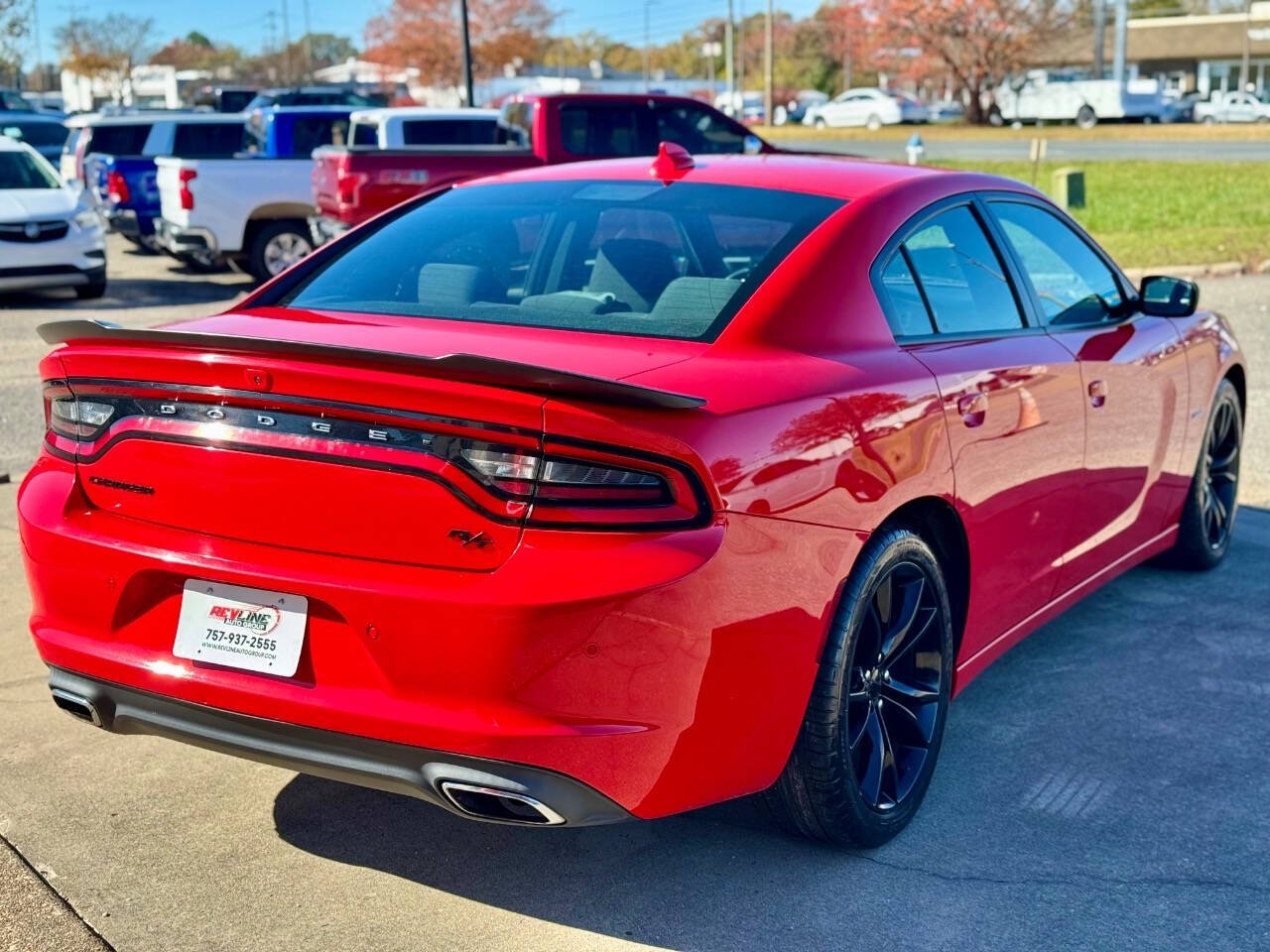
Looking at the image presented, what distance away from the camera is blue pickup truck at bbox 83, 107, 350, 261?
60.9 ft

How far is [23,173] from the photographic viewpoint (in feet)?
52.1

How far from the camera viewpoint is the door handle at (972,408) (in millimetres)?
3934

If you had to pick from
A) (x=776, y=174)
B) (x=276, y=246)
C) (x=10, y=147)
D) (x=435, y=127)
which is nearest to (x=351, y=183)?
(x=276, y=246)

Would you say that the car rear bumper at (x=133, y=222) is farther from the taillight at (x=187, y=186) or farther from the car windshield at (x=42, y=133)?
the car windshield at (x=42, y=133)

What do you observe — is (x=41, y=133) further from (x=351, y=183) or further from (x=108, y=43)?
(x=108, y=43)

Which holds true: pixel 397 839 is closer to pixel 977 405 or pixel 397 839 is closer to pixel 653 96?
pixel 977 405

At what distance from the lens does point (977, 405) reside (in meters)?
4.02

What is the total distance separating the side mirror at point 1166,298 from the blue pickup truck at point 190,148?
42.4 feet

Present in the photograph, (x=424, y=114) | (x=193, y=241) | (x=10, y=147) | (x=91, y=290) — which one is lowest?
(x=91, y=290)

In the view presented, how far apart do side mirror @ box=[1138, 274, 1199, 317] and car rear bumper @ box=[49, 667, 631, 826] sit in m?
3.09

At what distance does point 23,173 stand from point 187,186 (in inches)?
63.9

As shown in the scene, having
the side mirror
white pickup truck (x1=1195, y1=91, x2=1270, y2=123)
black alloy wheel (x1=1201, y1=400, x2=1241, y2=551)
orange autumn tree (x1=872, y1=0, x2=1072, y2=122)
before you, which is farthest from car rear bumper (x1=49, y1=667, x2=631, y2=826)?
white pickup truck (x1=1195, y1=91, x2=1270, y2=123)

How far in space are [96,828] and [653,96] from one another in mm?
14568

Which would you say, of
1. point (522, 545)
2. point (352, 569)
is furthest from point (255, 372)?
point (522, 545)
